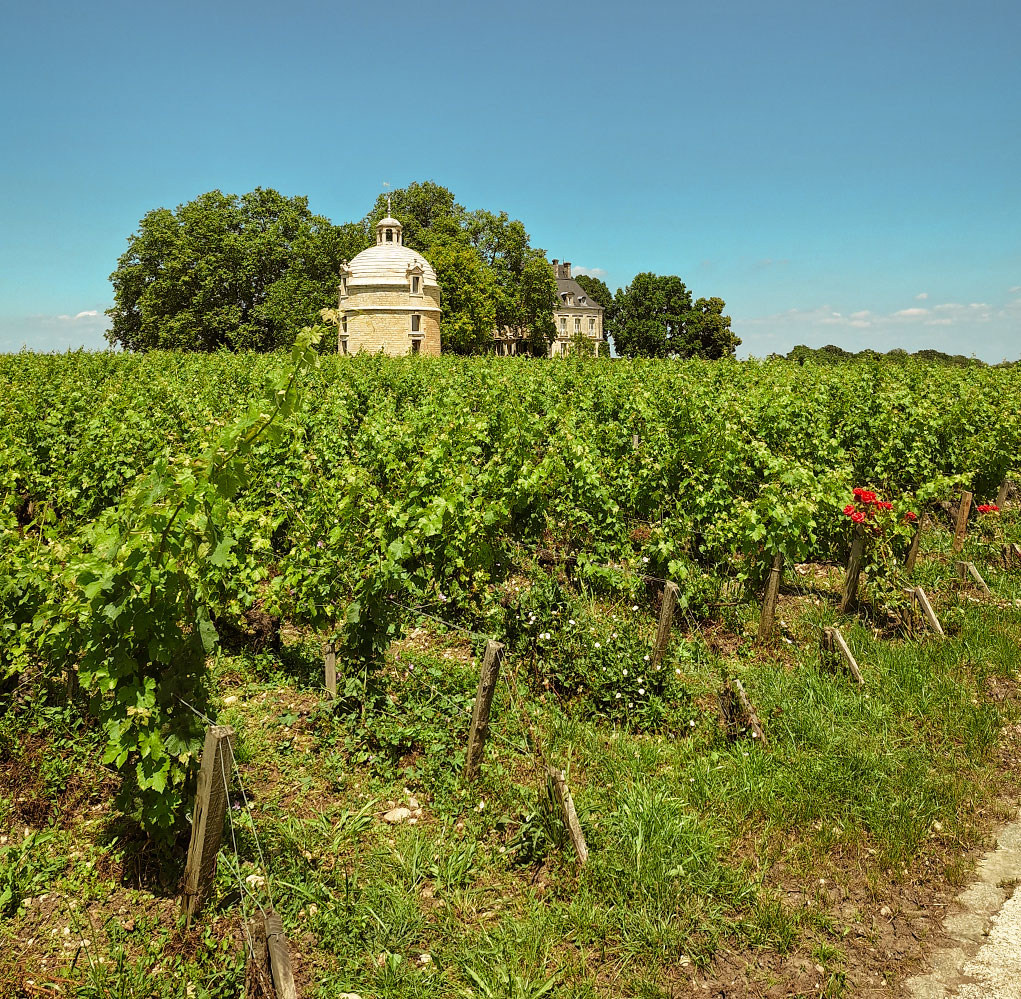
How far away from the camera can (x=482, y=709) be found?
3.96 metres

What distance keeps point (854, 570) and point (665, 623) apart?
2.50 meters

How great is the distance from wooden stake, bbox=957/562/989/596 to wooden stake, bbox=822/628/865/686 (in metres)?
2.40

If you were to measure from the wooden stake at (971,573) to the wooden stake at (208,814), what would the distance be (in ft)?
23.3

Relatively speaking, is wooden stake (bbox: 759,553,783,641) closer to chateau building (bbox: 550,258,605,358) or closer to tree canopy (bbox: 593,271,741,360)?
tree canopy (bbox: 593,271,741,360)

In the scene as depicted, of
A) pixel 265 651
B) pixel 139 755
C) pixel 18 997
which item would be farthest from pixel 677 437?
pixel 18 997

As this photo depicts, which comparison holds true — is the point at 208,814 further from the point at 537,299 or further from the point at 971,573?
the point at 537,299

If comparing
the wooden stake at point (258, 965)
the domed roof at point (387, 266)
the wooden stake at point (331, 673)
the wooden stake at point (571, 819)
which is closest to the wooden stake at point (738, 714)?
the wooden stake at point (571, 819)

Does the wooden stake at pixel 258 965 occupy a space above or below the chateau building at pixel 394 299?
below

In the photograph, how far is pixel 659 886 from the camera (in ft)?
10.9

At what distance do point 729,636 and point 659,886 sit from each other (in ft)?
10.0

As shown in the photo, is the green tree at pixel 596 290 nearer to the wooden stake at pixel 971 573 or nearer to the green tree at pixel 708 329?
the green tree at pixel 708 329

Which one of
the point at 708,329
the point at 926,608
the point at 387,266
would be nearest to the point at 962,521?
the point at 926,608

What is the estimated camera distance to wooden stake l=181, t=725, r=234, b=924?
2879 mm

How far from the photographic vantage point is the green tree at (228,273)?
165 ft
